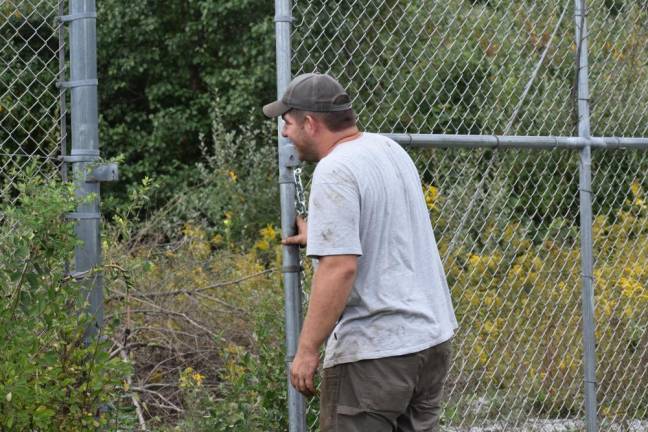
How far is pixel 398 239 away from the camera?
3.43 meters

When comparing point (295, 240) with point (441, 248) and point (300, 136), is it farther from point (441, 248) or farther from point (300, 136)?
point (441, 248)

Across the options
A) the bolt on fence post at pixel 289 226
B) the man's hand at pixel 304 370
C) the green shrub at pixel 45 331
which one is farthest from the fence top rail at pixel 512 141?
the green shrub at pixel 45 331

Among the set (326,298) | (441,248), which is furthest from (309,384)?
(441,248)

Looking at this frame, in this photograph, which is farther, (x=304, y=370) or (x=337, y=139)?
(x=337, y=139)

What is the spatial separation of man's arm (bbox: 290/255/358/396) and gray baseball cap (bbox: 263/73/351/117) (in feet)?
1.74

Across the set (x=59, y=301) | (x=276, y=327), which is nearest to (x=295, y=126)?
(x=59, y=301)

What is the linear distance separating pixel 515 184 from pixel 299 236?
5.68ft

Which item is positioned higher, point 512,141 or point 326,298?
point 512,141

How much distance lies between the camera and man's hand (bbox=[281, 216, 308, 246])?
3.66m

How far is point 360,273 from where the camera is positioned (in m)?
3.42

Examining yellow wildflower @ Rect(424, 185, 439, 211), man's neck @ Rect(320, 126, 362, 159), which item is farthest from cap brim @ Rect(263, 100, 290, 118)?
yellow wildflower @ Rect(424, 185, 439, 211)

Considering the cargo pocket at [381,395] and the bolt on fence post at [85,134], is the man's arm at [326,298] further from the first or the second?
the bolt on fence post at [85,134]

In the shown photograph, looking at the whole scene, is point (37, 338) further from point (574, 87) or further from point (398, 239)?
point (574, 87)

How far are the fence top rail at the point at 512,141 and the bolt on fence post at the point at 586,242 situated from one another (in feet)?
0.30
